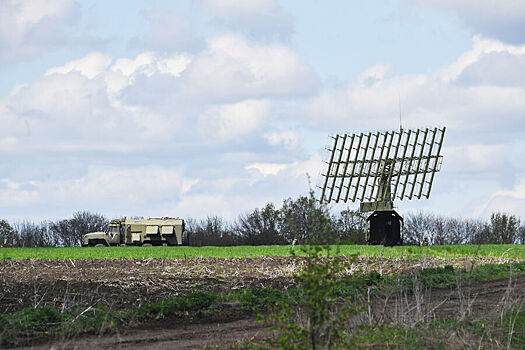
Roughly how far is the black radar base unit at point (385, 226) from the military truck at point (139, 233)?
1778cm

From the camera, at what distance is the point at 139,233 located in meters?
58.6

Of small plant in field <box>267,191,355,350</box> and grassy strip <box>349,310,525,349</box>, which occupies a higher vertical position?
small plant in field <box>267,191,355,350</box>

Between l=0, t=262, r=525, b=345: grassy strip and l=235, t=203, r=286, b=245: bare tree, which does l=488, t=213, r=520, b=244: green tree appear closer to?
l=235, t=203, r=286, b=245: bare tree

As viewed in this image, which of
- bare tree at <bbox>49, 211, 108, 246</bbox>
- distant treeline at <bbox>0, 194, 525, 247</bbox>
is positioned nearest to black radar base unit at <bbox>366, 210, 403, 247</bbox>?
distant treeline at <bbox>0, 194, 525, 247</bbox>

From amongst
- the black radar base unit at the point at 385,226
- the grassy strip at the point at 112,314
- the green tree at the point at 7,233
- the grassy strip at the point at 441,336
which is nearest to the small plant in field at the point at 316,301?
the grassy strip at the point at 112,314

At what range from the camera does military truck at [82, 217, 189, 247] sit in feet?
189

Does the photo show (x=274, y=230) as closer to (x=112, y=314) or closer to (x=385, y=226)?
(x=385, y=226)

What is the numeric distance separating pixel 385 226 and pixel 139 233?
68.7ft

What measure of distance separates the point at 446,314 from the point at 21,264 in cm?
1984

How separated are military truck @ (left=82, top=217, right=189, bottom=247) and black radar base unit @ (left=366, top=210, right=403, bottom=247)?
17783 mm

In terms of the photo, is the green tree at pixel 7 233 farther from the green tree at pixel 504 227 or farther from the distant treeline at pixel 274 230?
the green tree at pixel 504 227

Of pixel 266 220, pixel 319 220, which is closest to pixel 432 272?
pixel 319 220

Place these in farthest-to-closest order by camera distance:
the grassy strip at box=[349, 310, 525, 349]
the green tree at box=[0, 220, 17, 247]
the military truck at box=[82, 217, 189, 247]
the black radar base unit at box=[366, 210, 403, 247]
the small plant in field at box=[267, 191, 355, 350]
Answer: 1. the green tree at box=[0, 220, 17, 247]
2. the military truck at box=[82, 217, 189, 247]
3. the black radar base unit at box=[366, 210, 403, 247]
4. the grassy strip at box=[349, 310, 525, 349]
5. the small plant in field at box=[267, 191, 355, 350]

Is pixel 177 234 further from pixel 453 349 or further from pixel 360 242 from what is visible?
pixel 453 349
